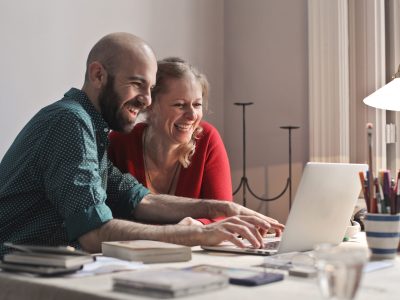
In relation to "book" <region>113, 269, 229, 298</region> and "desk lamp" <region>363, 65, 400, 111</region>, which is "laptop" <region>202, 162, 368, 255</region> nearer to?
"book" <region>113, 269, 229, 298</region>

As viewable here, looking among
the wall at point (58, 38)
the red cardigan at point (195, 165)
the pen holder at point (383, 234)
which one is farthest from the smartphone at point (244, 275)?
the wall at point (58, 38)

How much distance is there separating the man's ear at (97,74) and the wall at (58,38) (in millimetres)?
625

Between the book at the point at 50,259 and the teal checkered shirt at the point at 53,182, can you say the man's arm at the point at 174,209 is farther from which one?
the book at the point at 50,259

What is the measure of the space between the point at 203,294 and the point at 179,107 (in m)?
1.45

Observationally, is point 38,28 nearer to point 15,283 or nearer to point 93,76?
point 93,76

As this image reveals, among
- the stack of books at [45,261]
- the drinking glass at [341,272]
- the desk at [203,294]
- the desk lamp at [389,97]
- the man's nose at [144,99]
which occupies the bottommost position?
the desk at [203,294]

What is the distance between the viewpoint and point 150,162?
7.82ft

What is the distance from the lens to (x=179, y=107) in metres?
2.33

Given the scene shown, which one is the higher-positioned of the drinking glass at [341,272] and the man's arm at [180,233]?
the drinking glass at [341,272]

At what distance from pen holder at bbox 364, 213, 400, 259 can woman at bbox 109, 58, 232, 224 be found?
3.49 ft

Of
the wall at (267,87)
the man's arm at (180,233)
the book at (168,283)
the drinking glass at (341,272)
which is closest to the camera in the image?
the drinking glass at (341,272)

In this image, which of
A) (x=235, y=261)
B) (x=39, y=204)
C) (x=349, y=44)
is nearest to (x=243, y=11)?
(x=349, y=44)

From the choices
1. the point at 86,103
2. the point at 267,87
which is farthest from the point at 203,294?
the point at 267,87

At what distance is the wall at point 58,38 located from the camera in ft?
7.87
